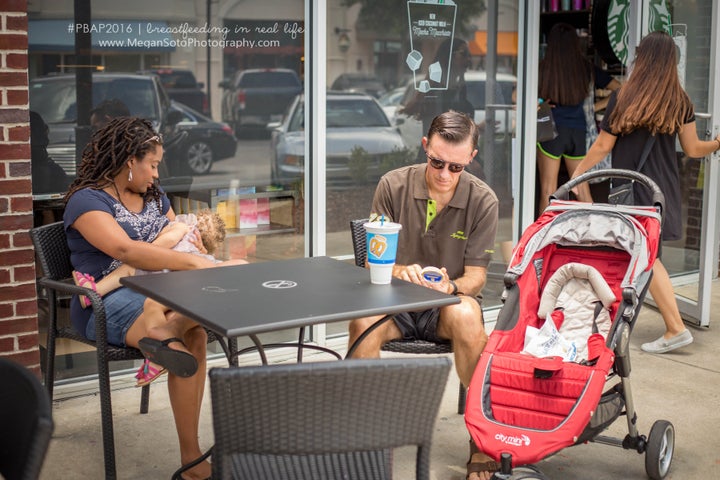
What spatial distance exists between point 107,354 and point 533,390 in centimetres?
150

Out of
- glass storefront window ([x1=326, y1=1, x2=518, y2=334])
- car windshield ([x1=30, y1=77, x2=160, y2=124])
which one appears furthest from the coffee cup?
Answer: glass storefront window ([x1=326, y1=1, x2=518, y2=334])

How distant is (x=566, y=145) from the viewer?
6.94 meters

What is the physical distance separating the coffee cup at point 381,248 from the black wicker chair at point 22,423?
1.41 m

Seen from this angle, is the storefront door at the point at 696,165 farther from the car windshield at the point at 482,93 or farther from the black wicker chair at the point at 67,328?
the black wicker chair at the point at 67,328

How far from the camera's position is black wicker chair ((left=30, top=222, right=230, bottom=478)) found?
341 cm

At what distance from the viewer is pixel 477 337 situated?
3639mm

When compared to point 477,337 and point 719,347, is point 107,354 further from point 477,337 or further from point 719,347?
point 719,347

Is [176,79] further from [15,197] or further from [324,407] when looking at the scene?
[324,407]

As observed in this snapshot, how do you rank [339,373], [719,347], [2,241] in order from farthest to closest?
1. [719,347]
2. [2,241]
3. [339,373]

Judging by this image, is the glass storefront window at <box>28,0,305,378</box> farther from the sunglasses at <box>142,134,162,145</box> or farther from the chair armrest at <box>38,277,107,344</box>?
the chair armrest at <box>38,277,107,344</box>

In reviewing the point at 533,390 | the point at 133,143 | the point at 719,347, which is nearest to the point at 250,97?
the point at 133,143

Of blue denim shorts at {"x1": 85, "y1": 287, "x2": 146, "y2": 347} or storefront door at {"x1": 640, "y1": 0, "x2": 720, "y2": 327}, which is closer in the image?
blue denim shorts at {"x1": 85, "y1": 287, "x2": 146, "y2": 347}

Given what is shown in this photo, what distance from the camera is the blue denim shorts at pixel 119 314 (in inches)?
141

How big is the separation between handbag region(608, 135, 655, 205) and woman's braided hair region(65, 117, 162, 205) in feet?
7.44
